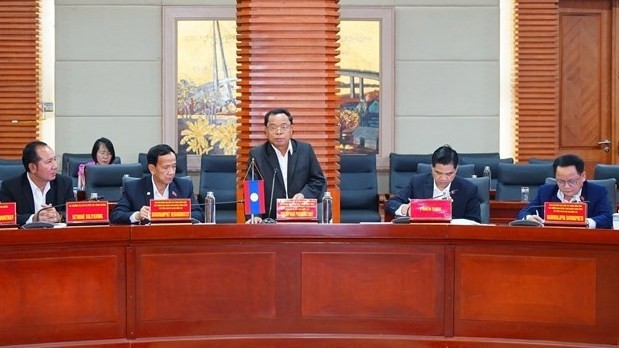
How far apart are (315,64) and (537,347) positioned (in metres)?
2.52

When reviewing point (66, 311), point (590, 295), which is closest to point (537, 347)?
point (590, 295)

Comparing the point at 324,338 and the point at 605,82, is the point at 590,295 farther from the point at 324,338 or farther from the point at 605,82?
the point at 605,82

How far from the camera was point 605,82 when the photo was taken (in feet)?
34.4

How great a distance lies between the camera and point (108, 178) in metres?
7.82

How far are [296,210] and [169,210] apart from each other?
618 mm

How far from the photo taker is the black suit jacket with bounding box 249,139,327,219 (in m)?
5.55

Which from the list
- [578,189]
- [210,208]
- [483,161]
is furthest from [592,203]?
[483,161]

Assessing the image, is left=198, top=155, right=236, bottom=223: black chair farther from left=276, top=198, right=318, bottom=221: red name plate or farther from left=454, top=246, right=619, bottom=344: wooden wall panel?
left=454, top=246, right=619, bottom=344: wooden wall panel

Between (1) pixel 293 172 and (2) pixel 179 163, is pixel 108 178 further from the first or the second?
(1) pixel 293 172

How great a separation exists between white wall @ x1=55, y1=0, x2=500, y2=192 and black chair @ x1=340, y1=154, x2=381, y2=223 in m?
1.12

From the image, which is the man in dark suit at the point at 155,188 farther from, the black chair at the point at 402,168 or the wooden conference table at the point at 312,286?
the black chair at the point at 402,168

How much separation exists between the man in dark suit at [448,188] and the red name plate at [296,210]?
0.90 meters

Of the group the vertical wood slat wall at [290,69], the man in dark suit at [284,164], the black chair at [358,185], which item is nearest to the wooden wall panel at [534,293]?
the man in dark suit at [284,164]

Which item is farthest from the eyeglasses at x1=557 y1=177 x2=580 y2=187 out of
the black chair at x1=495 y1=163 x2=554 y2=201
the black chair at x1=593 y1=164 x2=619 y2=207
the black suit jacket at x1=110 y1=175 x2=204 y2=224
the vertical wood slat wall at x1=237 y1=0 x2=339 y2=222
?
the black chair at x1=495 y1=163 x2=554 y2=201
